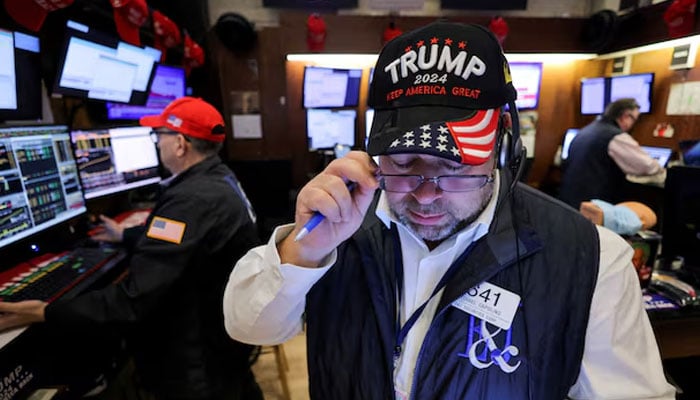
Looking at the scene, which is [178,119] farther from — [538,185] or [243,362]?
[538,185]

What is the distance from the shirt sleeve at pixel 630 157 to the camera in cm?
296

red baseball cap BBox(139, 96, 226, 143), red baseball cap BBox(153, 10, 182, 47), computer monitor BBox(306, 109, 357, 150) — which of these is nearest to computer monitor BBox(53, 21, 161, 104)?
red baseball cap BBox(153, 10, 182, 47)

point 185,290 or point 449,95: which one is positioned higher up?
point 449,95

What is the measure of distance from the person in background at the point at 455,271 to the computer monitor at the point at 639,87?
11.9ft

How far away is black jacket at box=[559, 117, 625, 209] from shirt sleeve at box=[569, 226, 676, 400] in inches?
113

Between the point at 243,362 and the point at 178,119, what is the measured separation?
121cm

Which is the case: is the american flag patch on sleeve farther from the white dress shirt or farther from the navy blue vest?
the navy blue vest

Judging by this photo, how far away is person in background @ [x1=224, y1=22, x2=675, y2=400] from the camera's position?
0.73 metres

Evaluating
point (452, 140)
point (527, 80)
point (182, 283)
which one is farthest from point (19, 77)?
point (527, 80)

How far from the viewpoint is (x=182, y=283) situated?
144cm

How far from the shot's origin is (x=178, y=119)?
165 cm

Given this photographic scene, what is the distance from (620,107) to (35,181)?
4.09 metres

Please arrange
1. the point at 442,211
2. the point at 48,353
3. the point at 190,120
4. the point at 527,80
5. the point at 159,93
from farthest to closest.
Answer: the point at 527,80, the point at 159,93, the point at 190,120, the point at 48,353, the point at 442,211

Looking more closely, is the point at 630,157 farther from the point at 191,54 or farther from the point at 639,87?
the point at 191,54
